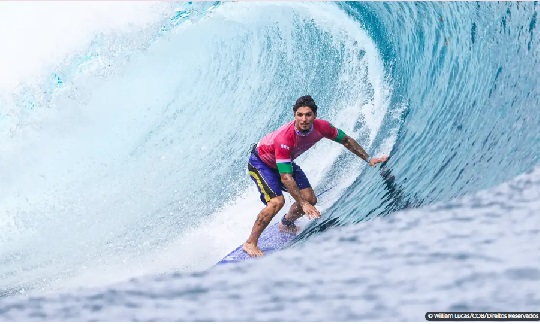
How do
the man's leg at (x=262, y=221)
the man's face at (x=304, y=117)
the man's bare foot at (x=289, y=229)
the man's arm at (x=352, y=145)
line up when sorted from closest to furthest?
the man's face at (x=304, y=117) < the man's leg at (x=262, y=221) < the man's arm at (x=352, y=145) < the man's bare foot at (x=289, y=229)

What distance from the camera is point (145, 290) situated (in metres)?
4.38

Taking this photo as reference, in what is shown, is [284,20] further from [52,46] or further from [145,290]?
[145,290]

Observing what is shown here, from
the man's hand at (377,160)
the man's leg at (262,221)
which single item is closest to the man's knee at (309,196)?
the man's leg at (262,221)

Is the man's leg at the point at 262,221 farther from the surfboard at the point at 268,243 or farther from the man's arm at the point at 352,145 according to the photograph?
the man's arm at the point at 352,145

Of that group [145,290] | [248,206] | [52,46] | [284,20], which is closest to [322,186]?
[248,206]

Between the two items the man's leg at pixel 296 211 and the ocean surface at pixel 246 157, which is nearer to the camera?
the ocean surface at pixel 246 157

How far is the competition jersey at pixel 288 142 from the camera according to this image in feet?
13.5

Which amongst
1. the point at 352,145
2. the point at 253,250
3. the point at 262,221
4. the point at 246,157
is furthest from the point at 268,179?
the point at 246,157

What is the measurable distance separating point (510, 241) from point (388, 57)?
2.59 m

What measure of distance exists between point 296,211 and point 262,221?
1.14ft

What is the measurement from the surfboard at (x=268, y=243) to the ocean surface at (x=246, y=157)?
0.36 ft

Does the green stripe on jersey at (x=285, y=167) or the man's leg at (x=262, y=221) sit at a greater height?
the green stripe on jersey at (x=285, y=167)

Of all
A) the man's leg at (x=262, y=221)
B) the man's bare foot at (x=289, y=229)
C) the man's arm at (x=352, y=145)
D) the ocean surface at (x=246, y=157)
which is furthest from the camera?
the man's bare foot at (x=289, y=229)

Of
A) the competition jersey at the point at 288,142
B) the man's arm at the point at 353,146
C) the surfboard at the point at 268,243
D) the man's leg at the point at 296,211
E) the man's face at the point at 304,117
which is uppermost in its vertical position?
the man's face at the point at 304,117
